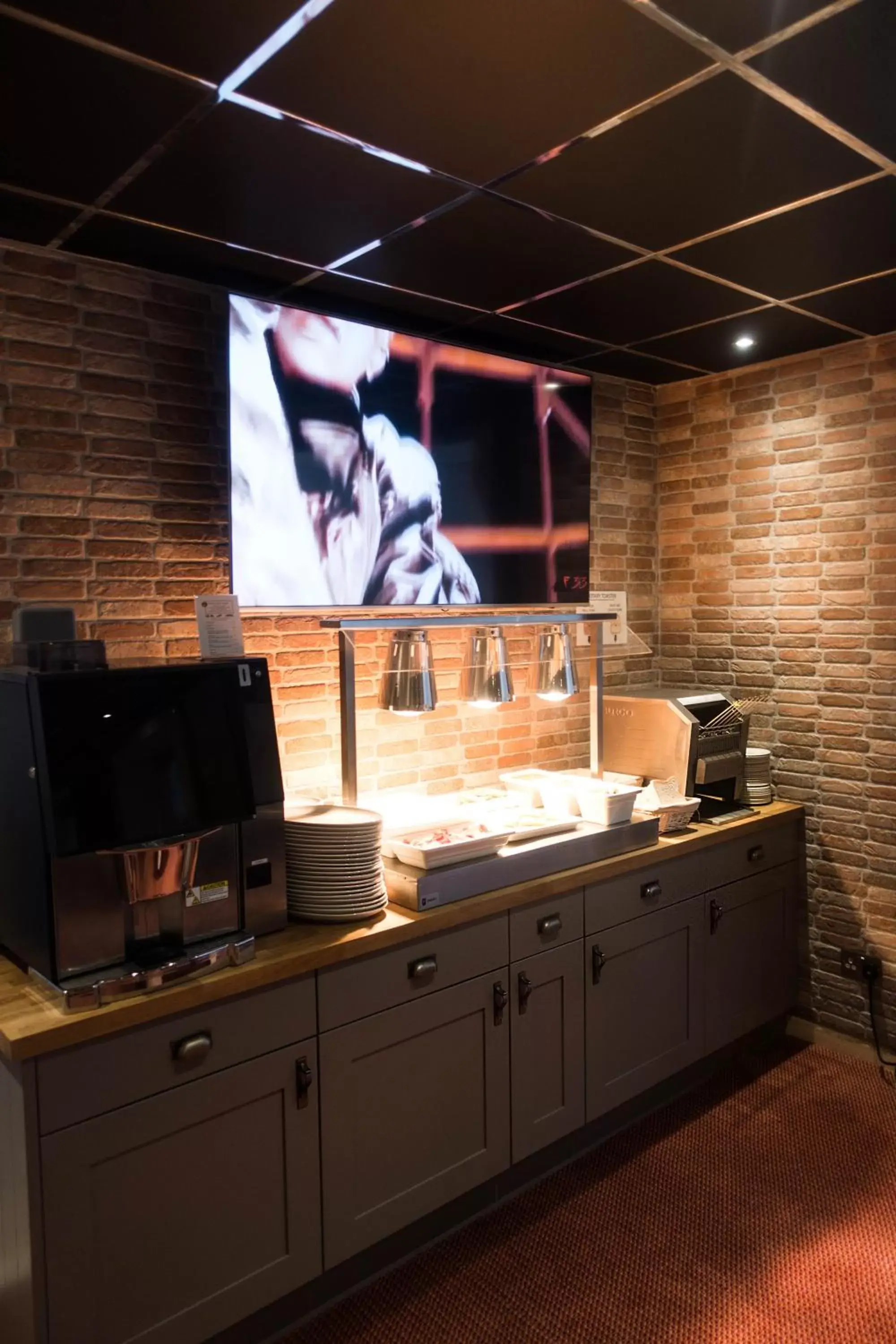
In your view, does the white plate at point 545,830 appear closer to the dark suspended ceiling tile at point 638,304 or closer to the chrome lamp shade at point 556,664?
the chrome lamp shade at point 556,664

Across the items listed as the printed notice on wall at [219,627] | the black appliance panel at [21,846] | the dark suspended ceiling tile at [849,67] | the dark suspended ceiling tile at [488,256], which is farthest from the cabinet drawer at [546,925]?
the dark suspended ceiling tile at [849,67]

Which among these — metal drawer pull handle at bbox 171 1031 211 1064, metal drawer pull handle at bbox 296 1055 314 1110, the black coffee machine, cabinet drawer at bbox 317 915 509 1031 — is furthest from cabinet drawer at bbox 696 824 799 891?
metal drawer pull handle at bbox 171 1031 211 1064

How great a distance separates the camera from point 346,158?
196cm

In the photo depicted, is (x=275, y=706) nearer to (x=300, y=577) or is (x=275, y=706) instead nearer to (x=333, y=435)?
(x=300, y=577)

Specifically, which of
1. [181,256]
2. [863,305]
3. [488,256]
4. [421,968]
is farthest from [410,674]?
[863,305]

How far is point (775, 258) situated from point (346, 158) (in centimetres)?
128

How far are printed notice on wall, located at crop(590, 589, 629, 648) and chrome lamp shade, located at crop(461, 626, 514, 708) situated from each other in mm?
938

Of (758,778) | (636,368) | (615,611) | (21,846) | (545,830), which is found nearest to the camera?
(21,846)

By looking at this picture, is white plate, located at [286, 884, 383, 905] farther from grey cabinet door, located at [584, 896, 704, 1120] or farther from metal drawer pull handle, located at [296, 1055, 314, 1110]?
grey cabinet door, located at [584, 896, 704, 1120]

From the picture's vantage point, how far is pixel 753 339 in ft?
11.0

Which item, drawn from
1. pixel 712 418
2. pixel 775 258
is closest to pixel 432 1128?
pixel 775 258

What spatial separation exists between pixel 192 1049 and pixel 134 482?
1.44 meters

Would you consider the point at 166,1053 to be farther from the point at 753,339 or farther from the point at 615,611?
the point at 753,339

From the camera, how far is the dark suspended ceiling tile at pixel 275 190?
1869mm
